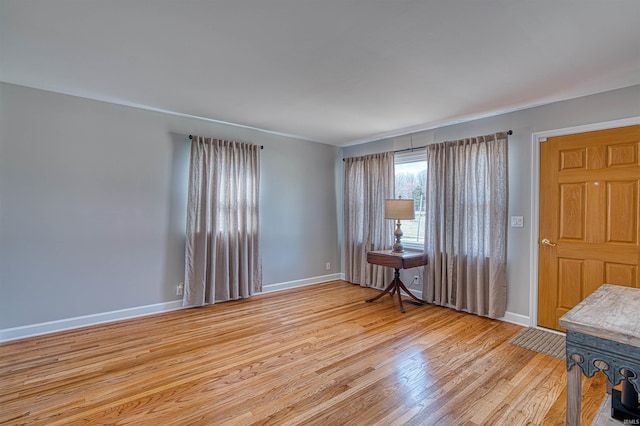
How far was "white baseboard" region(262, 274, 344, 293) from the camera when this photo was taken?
4.54m

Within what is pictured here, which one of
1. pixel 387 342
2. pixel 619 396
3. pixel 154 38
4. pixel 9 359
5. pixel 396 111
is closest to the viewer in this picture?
pixel 619 396

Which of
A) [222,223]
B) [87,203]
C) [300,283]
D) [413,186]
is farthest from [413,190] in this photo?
[87,203]

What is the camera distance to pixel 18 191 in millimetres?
2848

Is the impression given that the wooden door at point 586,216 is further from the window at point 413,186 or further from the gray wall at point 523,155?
the window at point 413,186

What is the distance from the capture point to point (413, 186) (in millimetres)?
4492

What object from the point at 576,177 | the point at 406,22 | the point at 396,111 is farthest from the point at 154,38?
the point at 576,177

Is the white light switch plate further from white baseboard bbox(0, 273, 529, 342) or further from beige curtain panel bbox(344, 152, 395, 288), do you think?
beige curtain panel bbox(344, 152, 395, 288)

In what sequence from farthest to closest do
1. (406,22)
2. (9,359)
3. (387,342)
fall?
(387,342), (9,359), (406,22)

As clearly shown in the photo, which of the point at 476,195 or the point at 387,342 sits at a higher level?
the point at 476,195

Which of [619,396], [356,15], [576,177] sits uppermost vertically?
[356,15]

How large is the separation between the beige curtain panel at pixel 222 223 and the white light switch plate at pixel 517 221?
10.4ft

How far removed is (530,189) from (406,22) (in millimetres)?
2375

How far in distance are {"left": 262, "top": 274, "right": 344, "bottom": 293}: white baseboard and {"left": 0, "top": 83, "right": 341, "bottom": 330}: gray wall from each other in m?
1.31

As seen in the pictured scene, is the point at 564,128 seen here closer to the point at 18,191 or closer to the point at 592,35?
the point at 592,35
